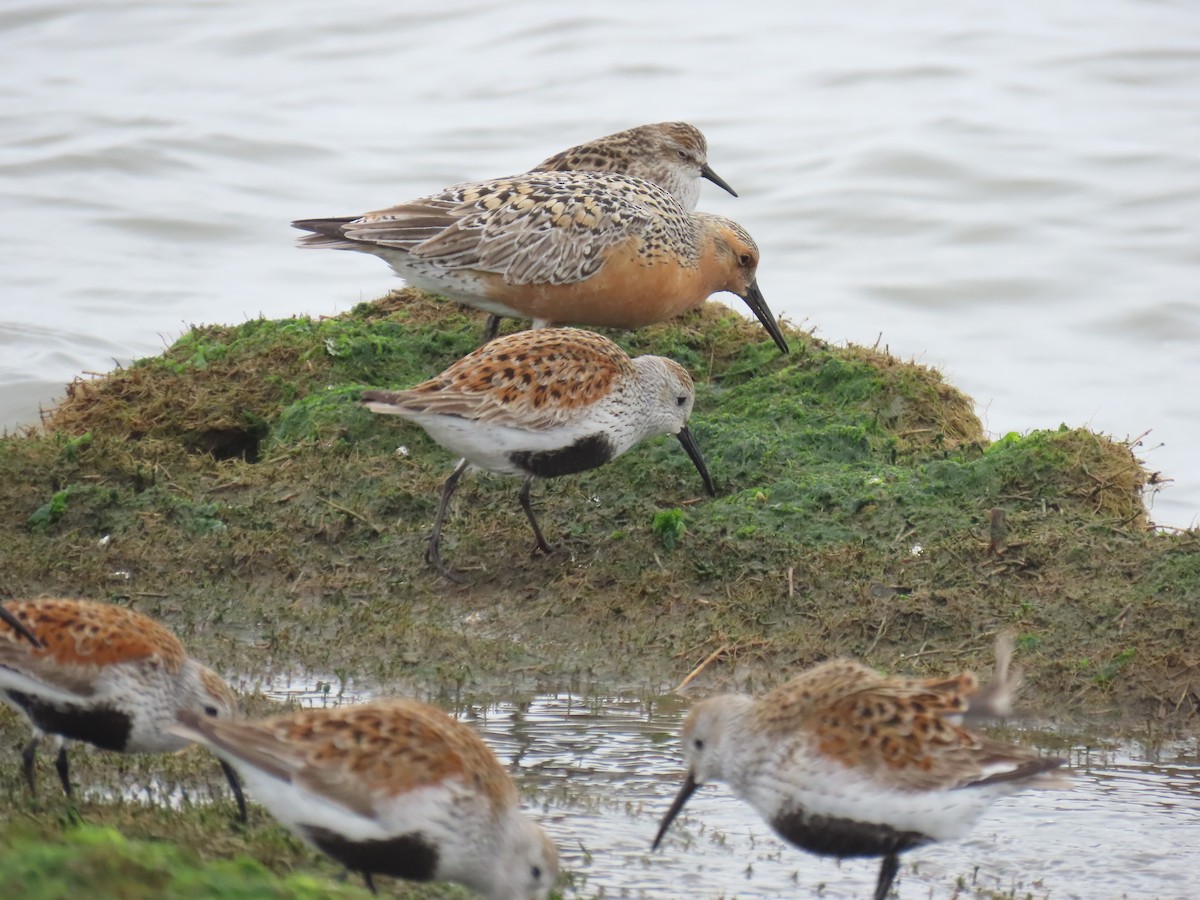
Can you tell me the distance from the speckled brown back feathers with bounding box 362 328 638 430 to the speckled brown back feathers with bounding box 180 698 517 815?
272 cm

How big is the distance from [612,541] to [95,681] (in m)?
3.24

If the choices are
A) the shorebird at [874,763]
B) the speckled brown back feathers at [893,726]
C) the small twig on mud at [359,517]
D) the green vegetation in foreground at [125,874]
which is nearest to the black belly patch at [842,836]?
the shorebird at [874,763]

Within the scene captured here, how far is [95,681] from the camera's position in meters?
5.76

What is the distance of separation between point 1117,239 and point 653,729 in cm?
1270

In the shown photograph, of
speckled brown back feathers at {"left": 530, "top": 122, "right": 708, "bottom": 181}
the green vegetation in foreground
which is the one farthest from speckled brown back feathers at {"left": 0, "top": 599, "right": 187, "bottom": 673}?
speckled brown back feathers at {"left": 530, "top": 122, "right": 708, "bottom": 181}

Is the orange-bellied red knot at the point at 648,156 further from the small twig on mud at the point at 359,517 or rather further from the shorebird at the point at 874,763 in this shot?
the shorebird at the point at 874,763

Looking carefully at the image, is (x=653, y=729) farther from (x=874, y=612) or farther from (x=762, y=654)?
(x=874, y=612)

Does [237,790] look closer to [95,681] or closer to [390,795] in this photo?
[95,681]

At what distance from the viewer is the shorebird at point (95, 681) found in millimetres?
5730

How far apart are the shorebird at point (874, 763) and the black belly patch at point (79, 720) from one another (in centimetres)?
209

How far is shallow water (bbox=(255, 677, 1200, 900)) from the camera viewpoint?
19.1 feet

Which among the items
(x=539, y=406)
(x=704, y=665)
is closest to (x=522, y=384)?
(x=539, y=406)

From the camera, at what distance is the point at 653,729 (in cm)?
705

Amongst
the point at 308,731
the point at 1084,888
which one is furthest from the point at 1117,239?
the point at 308,731
